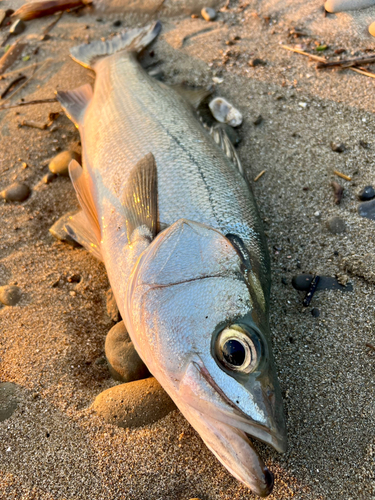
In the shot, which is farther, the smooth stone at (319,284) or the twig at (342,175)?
the twig at (342,175)

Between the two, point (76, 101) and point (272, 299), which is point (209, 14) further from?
point (272, 299)

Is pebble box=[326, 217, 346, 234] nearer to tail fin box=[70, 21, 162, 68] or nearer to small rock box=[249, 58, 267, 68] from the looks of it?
small rock box=[249, 58, 267, 68]

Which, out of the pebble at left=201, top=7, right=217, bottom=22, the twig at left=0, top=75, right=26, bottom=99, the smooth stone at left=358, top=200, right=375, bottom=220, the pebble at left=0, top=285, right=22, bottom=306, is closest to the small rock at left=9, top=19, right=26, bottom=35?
the twig at left=0, top=75, right=26, bottom=99

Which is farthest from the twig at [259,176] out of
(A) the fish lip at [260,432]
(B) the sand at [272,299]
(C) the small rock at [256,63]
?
(A) the fish lip at [260,432]

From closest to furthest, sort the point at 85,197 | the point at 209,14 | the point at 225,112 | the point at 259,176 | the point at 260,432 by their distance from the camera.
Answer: the point at 260,432 < the point at 85,197 < the point at 259,176 < the point at 225,112 < the point at 209,14

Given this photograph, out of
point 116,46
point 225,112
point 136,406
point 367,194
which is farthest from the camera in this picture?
point 116,46

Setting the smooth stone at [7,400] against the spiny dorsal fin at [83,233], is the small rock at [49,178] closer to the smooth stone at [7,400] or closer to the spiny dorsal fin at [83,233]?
the spiny dorsal fin at [83,233]

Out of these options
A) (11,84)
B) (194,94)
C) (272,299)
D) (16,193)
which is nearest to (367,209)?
(272,299)
